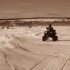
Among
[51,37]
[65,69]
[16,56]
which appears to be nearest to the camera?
[65,69]

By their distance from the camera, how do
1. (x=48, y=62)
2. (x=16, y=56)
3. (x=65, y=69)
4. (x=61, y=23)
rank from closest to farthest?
(x=65, y=69)
(x=48, y=62)
(x=16, y=56)
(x=61, y=23)

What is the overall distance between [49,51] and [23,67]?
1685mm

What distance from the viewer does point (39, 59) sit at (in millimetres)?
5082

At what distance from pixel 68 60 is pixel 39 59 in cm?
53

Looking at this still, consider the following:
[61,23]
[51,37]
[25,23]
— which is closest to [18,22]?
[25,23]

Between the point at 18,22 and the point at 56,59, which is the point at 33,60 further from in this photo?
the point at 18,22

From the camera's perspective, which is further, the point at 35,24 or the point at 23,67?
the point at 35,24

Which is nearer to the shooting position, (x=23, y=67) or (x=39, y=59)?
(x=23, y=67)

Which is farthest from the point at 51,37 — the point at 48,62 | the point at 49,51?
the point at 48,62

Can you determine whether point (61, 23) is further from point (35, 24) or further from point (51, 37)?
point (51, 37)

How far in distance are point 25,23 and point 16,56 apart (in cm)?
1374

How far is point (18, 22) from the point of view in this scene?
19.0 meters

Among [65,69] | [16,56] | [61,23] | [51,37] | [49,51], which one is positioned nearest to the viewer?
[65,69]

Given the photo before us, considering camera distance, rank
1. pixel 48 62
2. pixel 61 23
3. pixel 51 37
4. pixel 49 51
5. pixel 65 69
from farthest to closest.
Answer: pixel 61 23 → pixel 51 37 → pixel 49 51 → pixel 48 62 → pixel 65 69
